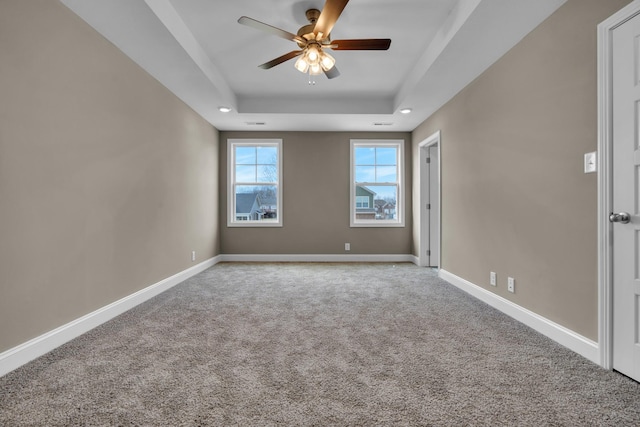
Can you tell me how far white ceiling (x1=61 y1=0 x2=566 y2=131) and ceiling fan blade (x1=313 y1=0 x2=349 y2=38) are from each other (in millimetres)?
320

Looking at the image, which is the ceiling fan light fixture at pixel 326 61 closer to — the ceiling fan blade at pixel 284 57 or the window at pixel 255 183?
the ceiling fan blade at pixel 284 57

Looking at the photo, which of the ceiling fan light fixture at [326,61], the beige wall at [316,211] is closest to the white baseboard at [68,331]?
the beige wall at [316,211]

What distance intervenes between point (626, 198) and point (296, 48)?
3.01 meters

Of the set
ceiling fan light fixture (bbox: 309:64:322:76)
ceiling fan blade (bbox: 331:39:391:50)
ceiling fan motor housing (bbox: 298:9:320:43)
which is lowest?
ceiling fan light fixture (bbox: 309:64:322:76)

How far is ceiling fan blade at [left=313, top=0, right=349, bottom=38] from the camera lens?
6.85 ft

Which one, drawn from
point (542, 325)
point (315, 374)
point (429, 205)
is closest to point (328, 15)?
point (315, 374)

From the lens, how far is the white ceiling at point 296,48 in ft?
7.80

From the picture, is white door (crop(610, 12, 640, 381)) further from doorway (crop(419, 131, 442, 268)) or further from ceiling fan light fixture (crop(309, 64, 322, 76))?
doorway (crop(419, 131, 442, 268))

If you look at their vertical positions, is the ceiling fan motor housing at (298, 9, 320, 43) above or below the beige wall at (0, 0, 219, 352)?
above

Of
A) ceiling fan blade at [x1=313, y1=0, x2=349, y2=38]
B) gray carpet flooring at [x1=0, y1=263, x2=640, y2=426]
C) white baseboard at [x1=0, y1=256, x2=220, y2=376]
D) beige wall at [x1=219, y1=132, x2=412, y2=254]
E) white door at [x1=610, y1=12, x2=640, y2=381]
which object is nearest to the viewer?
gray carpet flooring at [x1=0, y1=263, x2=640, y2=426]

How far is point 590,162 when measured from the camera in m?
1.96

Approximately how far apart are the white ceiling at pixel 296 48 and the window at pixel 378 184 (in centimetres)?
108

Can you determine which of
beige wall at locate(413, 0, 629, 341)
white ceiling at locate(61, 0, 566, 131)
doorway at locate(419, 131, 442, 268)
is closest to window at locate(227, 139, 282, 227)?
Answer: white ceiling at locate(61, 0, 566, 131)

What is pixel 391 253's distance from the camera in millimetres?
5797
